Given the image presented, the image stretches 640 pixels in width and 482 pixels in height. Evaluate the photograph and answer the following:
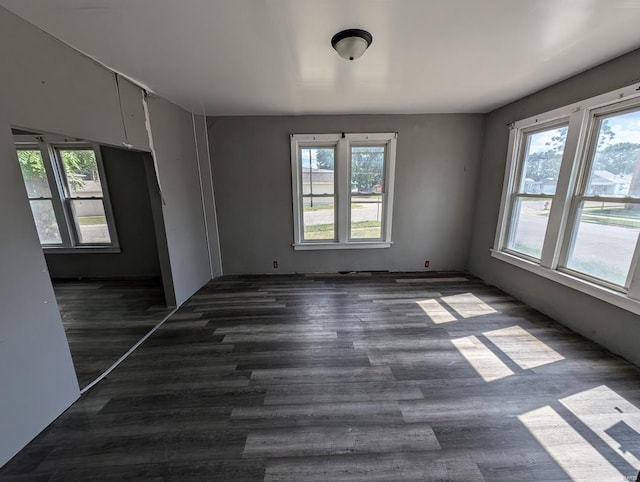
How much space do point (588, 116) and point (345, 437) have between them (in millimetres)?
3458

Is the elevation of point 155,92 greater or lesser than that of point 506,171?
greater

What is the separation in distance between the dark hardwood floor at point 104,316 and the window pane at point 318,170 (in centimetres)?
263

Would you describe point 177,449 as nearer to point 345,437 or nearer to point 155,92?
point 345,437

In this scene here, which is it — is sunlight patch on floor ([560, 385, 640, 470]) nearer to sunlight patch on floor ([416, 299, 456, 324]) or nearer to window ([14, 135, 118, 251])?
sunlight patch on floor ([416, 299, 456, 324])

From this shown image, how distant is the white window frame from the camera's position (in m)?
2.06

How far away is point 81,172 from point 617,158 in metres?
6.60

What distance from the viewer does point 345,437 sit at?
149 centimetres

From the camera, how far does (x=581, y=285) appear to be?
94.2 inches

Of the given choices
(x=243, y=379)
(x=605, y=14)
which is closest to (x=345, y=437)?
(x=243, y=379)

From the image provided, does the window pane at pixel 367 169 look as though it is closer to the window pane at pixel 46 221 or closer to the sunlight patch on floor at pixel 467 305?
the sunlight patch on floor at pixel 467 305

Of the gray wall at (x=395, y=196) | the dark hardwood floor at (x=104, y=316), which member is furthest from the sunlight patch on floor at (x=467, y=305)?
the dark hardwood floor at (x=104, y=316)

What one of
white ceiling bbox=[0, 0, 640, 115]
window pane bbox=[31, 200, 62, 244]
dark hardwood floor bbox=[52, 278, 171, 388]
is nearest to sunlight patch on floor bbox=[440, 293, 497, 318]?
white ceiling bbox=[0, 0, 640, 115]

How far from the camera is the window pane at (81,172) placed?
3.82 m

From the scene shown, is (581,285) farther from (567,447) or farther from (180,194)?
(180,194)
